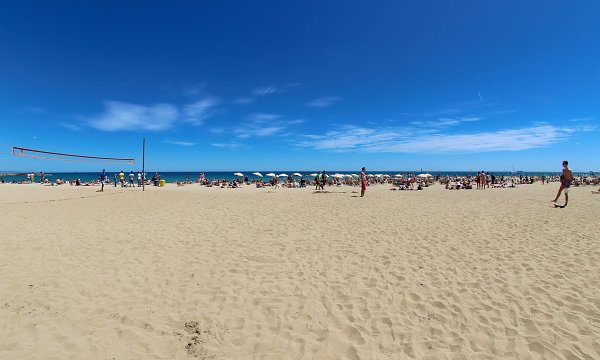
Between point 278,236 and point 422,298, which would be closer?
point 422,298

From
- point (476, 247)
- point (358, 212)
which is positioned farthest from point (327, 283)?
point (358, 212)

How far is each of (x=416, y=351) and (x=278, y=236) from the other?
5.36 m

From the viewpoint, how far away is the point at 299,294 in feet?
15.5

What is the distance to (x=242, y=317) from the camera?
13.3ft

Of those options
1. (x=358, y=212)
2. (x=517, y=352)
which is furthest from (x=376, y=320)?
(x=358, y=212)

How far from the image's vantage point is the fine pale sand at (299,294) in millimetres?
3461

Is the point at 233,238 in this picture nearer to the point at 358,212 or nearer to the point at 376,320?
the point at 376,320

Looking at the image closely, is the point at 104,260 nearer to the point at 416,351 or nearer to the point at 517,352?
the point at 416,351

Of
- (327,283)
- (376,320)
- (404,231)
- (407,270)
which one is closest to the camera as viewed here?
(376,320)

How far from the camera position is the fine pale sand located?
3461mm

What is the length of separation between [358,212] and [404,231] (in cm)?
394

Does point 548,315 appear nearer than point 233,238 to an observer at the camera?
Yes

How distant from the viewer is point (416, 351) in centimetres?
338

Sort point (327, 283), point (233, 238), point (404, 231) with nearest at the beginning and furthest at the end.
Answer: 1. point (327, 283)
2. point (233, 238)
3. point (404, 231)
